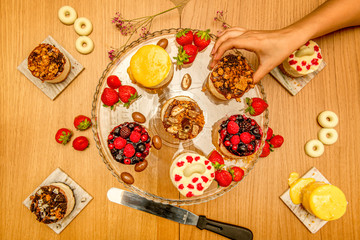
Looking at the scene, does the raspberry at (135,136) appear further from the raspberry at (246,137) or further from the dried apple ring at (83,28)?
the dried apple ring at (83,28)

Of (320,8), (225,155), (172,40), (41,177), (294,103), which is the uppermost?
(320,8)

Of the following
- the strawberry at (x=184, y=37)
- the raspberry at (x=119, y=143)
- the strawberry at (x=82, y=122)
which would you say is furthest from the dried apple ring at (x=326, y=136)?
the strawberry at (x=82, y=122)

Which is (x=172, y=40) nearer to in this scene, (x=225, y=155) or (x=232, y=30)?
(x=232, y=30)

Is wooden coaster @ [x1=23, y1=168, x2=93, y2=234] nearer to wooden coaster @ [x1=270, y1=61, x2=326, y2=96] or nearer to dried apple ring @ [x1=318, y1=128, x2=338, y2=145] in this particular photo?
wooden coaster @ [x1=270, y1=61, x2=326, y2=96]

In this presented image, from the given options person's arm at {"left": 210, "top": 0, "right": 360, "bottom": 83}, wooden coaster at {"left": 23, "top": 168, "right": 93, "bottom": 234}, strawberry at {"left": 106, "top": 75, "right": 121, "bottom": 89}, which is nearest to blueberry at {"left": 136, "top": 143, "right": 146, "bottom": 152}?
strawberry at {"left": 106, "top": 75, "right": 121, "bottom": 89}

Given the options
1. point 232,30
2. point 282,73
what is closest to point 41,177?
point 232,30
